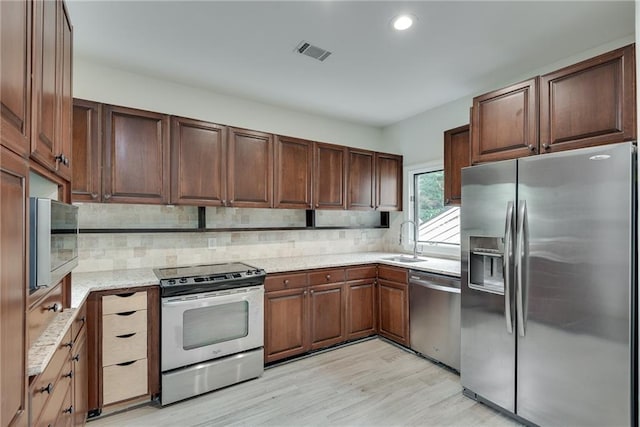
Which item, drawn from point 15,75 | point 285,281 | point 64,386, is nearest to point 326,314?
point 285,281

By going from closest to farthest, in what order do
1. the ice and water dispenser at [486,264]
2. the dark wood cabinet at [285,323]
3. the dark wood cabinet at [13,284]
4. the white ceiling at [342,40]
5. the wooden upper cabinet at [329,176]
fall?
1. the dark wood cabinet at [13,284]
2. the white ceiling at [342,40]
3. the ice and water dispenser at [486,264]
4. the dark wood cabinet at [285,323]
5. the wooden upper cabinet at [329,176]

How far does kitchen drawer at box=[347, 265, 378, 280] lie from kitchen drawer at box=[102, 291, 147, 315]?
78.0 inches

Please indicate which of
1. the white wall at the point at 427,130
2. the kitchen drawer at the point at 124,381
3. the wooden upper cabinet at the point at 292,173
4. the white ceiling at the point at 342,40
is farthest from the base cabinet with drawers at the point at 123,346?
the white wall at the point at 427,130

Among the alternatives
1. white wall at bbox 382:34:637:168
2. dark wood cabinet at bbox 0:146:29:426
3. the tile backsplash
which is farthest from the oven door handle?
white wall at bbox 382:34:637:168

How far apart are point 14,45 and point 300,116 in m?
3.21

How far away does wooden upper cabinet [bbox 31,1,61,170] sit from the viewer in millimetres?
1113

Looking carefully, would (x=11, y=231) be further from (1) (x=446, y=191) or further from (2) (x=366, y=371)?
(1) (x=446, y=191)

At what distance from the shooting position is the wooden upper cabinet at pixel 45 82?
1113 millimetres

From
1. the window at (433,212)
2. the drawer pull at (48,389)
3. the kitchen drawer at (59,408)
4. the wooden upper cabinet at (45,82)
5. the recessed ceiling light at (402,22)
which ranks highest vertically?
the recessed ceiling light at (402,22)

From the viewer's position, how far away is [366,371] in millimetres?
2885

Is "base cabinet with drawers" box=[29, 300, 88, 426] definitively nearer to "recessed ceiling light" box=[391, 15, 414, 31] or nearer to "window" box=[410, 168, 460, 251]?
"recessed ceiling light" box=[391, 15, 414, 31]

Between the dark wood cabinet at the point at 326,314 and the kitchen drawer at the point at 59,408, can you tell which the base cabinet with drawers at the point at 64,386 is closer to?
the kitchen drawer at the point at 59,408

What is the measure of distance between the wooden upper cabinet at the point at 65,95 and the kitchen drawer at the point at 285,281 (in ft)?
5.70

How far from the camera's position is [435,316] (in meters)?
3.01
